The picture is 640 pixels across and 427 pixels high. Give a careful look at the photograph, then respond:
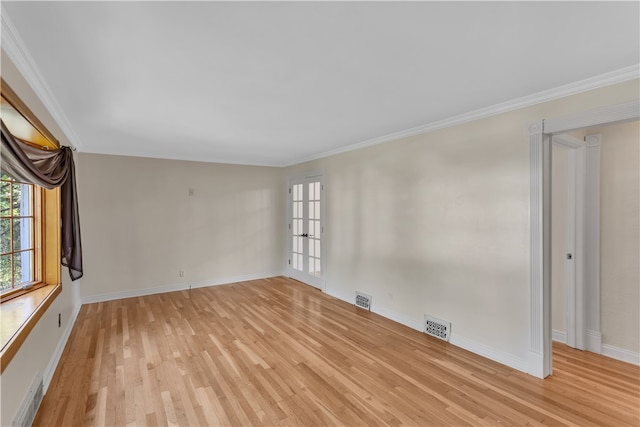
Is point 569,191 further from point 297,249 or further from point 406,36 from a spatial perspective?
point 297,249

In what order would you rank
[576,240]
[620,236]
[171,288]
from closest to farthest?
[620,236] → [576,240] → [171,288]

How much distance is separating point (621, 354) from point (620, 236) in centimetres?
112

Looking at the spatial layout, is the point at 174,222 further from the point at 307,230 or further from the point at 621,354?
the point at 621,354

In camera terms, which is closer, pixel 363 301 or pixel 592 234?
pixel 592 234

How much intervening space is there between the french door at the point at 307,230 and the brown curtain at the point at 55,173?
336 centimetres

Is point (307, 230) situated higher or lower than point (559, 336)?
higher

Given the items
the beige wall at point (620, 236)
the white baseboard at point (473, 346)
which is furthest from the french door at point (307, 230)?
the beige wall at point (620, 236)

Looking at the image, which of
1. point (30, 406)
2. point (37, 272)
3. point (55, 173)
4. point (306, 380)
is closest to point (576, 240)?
point (306, 380)

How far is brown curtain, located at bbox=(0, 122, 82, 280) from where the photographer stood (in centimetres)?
167

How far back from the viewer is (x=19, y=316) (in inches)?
82.7

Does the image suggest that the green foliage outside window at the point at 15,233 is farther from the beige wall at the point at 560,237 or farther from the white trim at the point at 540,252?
the beige wall at the point at 560,237

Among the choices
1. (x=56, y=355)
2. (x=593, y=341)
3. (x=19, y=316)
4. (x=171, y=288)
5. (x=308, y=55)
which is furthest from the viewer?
(x=171, y=288)

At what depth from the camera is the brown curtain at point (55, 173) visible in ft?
5.47

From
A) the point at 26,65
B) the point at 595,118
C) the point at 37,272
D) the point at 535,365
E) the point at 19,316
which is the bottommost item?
the point at 535,365
